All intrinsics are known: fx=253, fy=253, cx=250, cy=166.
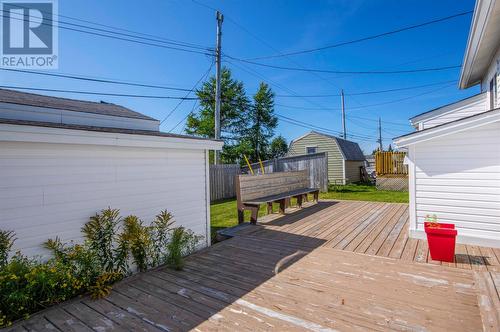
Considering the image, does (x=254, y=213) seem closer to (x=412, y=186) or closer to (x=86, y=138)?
(x=412, y=186)

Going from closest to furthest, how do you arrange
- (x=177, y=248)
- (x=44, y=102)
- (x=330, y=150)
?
1. (x=177, y=248)
2. (x=44, y=102)
3. (x=330, y=150)

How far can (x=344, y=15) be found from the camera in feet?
37.1

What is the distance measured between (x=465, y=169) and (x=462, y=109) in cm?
465

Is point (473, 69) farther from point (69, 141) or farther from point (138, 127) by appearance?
point (69, 141)

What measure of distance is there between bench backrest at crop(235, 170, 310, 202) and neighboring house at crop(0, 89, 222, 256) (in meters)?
1.57

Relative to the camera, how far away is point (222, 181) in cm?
1238

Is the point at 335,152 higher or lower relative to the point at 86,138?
higher

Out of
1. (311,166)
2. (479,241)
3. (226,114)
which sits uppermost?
(226,114)

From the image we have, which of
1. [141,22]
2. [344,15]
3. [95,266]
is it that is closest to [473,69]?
[344,15]

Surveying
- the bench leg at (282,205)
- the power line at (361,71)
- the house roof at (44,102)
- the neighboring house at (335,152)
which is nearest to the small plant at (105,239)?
the house roof at (44,102)

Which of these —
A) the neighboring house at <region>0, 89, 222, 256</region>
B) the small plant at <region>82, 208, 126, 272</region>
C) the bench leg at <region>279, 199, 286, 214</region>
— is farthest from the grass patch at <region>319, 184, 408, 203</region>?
the small plant at <region>82, 208, 126, 272</region>

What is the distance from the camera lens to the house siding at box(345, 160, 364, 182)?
57.9 ft

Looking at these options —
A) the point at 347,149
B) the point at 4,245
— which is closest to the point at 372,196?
the point at 347,149

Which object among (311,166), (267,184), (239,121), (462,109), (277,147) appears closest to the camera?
(267,184)
